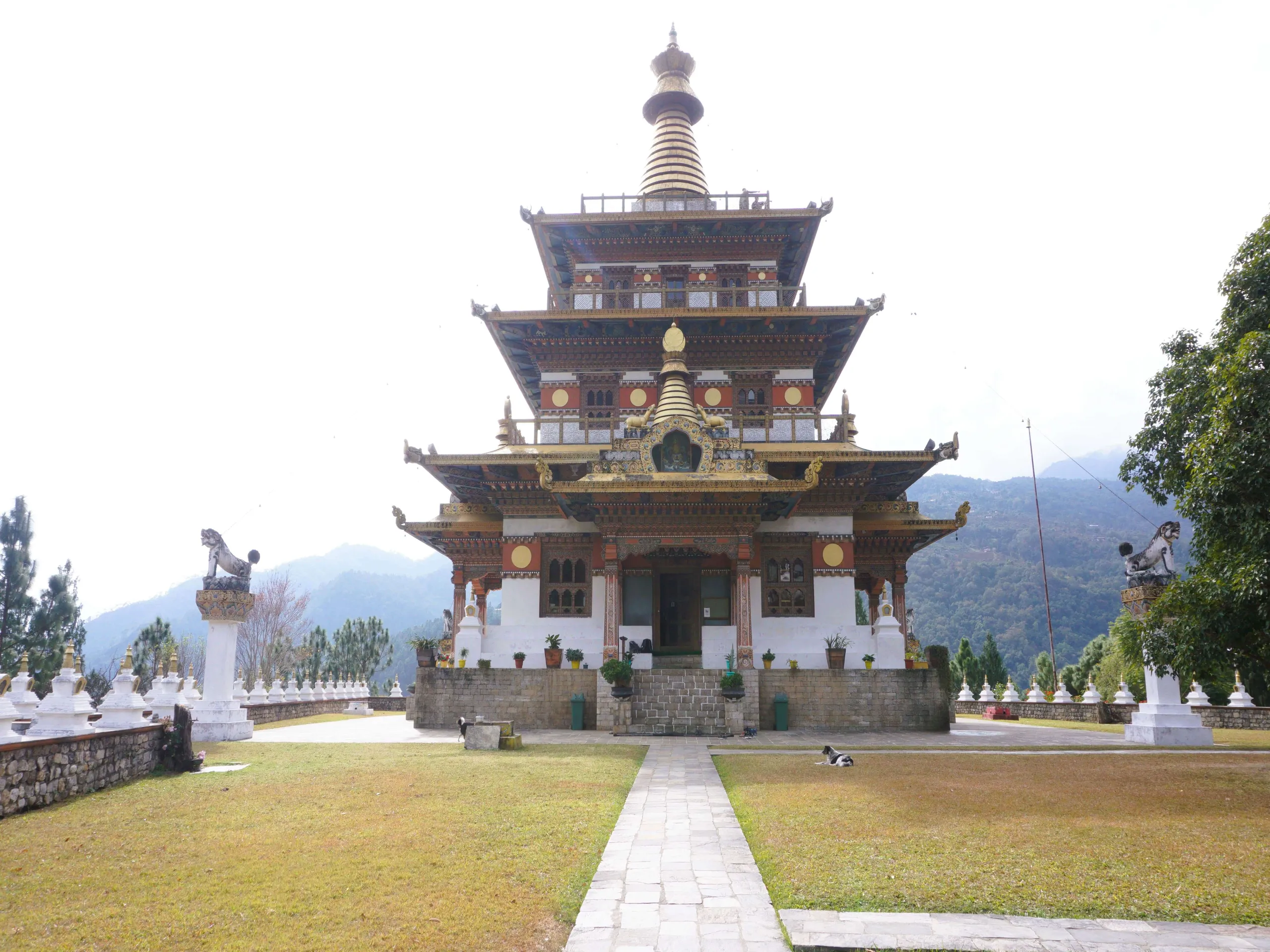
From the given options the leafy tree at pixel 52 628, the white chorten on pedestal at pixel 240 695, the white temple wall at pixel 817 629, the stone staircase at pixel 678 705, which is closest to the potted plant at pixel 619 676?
the stone staircase at pixel 678 705

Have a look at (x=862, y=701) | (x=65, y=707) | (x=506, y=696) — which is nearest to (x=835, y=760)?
(x=862, y=701)

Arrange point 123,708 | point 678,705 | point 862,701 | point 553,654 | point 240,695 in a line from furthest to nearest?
point 240,695
point 553,654
point 862,701
point 678,705
point 123,708

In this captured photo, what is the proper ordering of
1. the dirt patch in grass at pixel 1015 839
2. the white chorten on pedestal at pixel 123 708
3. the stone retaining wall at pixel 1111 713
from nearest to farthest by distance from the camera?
the dirt patch in grass at pixel 1015 839 < the white chorten on pedestal at pixel 123 708 < the stone retaining wall at pixel 1111 713

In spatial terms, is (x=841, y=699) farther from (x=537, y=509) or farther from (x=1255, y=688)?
(x=1255, y=688)

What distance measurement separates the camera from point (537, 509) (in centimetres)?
2623

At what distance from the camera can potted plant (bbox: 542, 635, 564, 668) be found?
23141mm

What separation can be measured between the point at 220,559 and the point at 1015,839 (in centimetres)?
1940

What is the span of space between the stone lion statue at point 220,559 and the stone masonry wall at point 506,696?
17.6 ft

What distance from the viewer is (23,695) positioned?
15.8 m

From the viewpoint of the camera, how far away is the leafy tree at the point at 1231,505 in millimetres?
11617

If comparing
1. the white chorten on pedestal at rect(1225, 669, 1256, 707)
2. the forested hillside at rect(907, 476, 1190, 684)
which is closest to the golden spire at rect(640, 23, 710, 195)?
the white chorten on pedestal at rect(1225, 669, 1256, 707)

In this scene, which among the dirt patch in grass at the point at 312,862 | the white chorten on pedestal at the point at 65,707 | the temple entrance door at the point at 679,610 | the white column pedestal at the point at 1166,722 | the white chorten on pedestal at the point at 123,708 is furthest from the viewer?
the temple entrance door at the point at 679,610

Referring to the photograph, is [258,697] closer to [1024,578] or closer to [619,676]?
[619,676]

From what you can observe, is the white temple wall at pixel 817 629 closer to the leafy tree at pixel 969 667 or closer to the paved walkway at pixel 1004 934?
the paved walkway at pixel 1004 934
